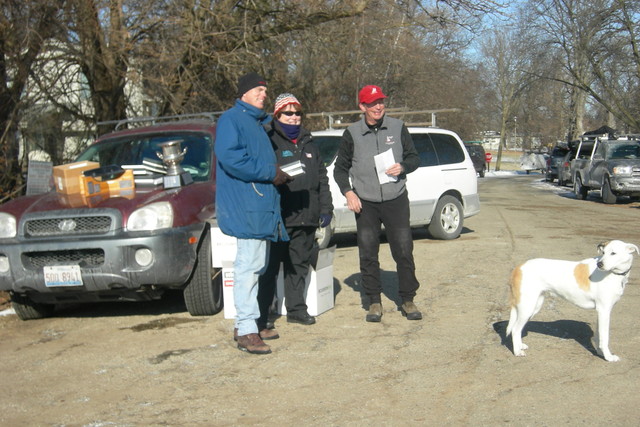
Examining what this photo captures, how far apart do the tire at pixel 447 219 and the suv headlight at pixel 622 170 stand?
9795 mm

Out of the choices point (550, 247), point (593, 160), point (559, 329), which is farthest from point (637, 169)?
point (559, 329)

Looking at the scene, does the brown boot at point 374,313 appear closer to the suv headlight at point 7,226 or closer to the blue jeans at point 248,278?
the blue jeans at point 248,278

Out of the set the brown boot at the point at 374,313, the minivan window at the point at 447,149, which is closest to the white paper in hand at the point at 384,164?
the brown boot at the point at 374,313

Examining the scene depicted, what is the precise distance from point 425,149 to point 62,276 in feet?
22.4

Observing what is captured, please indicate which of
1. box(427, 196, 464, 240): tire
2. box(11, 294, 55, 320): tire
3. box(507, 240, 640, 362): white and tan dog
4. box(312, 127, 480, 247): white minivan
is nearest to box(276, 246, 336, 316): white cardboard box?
box(507, 240, 640, 362): white and tan dog

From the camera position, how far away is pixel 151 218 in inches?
241

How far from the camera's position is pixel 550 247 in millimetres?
10586

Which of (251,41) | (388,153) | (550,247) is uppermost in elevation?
(251,41)

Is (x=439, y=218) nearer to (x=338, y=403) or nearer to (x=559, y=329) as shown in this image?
(x=559, y=329)

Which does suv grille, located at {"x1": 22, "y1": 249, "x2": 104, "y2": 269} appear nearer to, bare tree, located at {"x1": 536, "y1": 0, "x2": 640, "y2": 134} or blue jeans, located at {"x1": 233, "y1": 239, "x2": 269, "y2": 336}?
blue jeans, located at {"x1": 233, "y1": 239, "x2": 269, "y2": 336}

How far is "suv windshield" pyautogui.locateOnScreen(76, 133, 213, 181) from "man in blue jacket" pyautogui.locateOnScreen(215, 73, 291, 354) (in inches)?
74.3

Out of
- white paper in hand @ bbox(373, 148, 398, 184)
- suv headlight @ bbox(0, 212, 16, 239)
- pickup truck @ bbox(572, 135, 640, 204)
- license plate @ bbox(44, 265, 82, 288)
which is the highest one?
white paper in hand @ bbox(373, 148, 398, 184)

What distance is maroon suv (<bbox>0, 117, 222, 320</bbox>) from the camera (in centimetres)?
600

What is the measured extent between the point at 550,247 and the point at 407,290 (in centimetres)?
493
